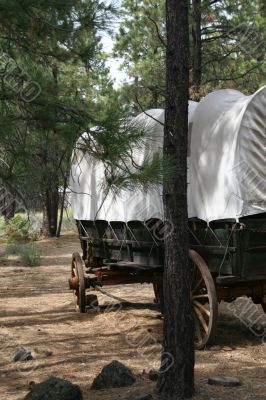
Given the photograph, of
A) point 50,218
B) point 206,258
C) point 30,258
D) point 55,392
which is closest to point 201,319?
point 206,258

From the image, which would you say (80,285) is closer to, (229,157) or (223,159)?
(223,159)

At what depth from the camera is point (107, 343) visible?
746 centimetres

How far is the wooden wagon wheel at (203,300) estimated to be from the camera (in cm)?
641

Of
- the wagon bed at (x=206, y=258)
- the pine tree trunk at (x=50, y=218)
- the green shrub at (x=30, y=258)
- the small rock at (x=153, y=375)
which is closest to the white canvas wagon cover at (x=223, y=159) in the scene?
the wagon bed at (x=206, y=258)

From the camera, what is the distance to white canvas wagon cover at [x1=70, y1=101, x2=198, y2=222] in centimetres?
703

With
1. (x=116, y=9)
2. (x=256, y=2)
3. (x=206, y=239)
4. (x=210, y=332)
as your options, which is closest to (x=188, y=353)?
(x=210, y=332)

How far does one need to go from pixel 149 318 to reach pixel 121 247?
1.28 m

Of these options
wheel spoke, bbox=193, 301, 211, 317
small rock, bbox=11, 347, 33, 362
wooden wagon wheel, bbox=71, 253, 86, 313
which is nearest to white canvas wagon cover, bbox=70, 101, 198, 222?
wooden wagon wheel, bbox=71, 253, 86, 313

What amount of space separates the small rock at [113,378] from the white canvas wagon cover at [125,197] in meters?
1.52

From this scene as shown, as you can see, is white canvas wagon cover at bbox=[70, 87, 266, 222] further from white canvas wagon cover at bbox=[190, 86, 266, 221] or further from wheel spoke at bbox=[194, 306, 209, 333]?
wheel spoke at bbox=[194, 306, 209, 333]

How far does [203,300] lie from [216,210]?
1140 millimetres

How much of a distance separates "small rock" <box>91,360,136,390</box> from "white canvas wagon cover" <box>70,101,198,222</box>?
1516mm

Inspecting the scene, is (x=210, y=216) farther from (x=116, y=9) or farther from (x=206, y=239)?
(x=116, y=9)

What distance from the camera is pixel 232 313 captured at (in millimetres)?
9141
